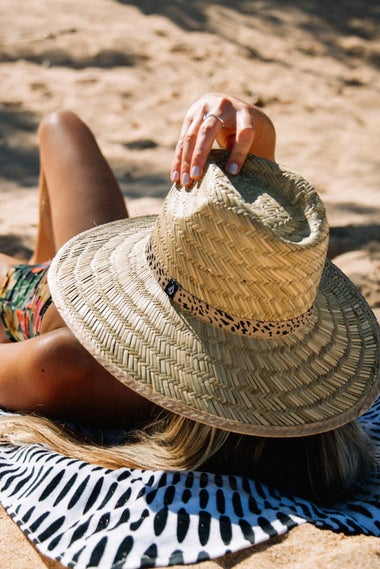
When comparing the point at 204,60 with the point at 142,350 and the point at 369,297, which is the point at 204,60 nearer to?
the point at 369,297

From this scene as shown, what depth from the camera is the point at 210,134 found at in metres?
1.63

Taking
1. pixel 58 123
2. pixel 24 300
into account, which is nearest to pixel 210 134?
pixel 24 300

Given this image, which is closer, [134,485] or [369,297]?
[134,485]

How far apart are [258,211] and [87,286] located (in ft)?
1.31

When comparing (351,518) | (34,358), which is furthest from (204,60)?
(351,518)

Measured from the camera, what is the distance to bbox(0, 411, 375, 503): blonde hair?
1588 millimetres

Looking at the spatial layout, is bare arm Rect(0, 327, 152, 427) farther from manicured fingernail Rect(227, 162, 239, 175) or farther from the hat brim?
manicured fingernail Rect(227, 162, 239, 175)

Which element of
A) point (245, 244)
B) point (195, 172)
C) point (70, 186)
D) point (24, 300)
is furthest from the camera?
point (70, 186)

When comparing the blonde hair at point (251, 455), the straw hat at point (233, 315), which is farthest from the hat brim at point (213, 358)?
the blonde hair at point (251, 455)

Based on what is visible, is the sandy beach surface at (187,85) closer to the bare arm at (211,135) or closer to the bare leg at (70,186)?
the bare leg at (70,186)

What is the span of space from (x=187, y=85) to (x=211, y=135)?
9.49 ft

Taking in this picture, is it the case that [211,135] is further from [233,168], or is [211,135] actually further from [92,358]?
[92,358]

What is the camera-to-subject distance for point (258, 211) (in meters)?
1.48

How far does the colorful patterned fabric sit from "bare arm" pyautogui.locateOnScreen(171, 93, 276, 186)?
645 mm
